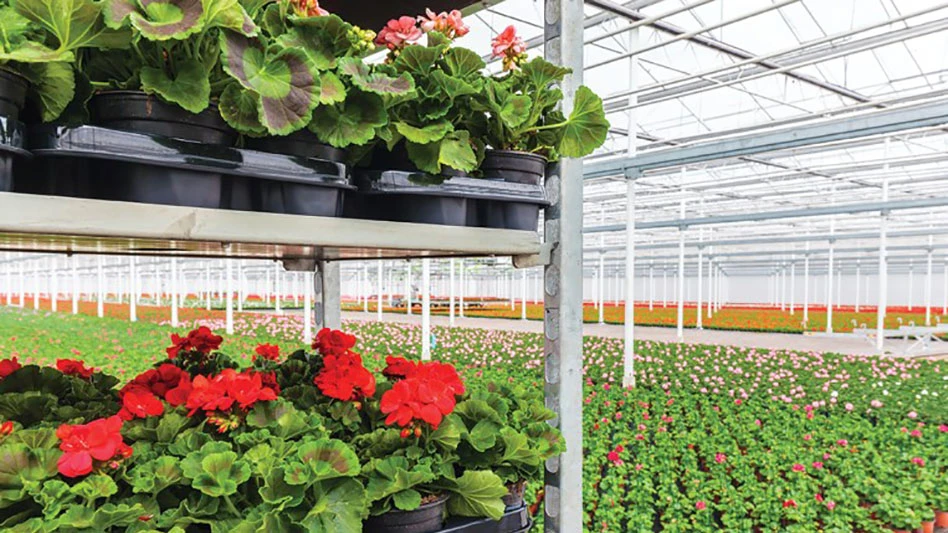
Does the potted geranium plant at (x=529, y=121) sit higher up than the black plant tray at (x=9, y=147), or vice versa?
the potted geranium plant at (x=529, y=121)

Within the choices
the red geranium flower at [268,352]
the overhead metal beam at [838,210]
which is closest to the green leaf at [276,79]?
the red geranium flower at [268,352]

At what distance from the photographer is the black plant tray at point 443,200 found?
943 mm

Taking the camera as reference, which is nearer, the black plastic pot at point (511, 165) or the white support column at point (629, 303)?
the black plastic pot at point (511, 165)

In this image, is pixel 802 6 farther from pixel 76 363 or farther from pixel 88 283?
pixel 88 283

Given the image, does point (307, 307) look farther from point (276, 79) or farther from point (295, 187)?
point (276, 79)

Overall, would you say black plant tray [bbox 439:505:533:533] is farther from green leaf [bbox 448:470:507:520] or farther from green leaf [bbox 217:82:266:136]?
green leaf [bbox 217:82:266:136]

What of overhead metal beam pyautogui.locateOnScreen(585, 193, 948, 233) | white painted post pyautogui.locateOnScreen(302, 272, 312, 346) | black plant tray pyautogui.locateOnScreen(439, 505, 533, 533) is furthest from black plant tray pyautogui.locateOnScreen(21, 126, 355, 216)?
overhead metal beam pyautogui.locateOnScreen(585, 193, 948, 233)

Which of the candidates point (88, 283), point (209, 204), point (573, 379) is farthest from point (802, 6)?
point (88, 283)

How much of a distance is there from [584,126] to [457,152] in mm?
253

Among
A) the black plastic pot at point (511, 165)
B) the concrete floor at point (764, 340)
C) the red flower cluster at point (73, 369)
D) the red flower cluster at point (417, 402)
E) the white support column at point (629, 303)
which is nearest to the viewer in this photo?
the red flower cluster at point (417, 402)

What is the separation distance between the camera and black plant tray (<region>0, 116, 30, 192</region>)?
0.63 meters

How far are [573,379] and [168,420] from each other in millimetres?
683

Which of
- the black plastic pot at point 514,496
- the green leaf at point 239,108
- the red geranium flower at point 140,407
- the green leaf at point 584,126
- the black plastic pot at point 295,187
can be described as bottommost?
the black plastic pot at point 514,496

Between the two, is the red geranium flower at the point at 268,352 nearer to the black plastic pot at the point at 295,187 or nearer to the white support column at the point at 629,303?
the black plastic pot at the point at 295,187
